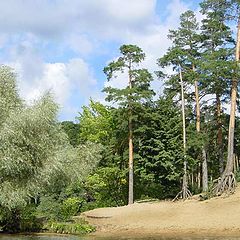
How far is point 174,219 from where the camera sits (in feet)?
92.0

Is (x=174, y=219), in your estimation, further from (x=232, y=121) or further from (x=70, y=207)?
(x=70, y=207)

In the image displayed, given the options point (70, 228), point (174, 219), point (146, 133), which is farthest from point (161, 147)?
point (70, 228)

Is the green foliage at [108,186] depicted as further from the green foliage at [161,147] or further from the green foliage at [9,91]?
the green foliage at [9,91]

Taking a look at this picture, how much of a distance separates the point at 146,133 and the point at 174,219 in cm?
1294

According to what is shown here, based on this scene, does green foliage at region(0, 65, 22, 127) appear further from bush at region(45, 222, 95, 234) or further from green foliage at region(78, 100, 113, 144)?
green foliage at region(78, 100, 113, 144)

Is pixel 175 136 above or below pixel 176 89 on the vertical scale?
below

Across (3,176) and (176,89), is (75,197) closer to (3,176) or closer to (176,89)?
(176,89)

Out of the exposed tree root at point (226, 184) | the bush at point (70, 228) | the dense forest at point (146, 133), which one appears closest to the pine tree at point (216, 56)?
the dense forest at point (146, 133)

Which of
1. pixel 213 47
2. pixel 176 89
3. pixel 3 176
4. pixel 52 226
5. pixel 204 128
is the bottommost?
pixel 52 226

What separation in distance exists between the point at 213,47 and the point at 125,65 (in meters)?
8.33

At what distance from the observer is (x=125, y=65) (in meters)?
38.6

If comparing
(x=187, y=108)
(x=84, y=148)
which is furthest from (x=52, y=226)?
(x=187, y=108)

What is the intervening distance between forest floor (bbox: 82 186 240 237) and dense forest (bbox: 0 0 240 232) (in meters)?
1.58

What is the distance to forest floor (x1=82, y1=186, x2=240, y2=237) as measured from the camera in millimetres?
25328
